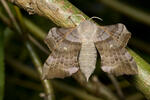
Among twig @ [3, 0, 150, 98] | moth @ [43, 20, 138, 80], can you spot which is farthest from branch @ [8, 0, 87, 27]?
moth @ [43, 20, 138, 80]

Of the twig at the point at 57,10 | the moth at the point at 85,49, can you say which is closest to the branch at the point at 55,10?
the twig at the point at 57,10

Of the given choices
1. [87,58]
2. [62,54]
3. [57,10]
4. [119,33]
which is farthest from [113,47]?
Result: [57,10]

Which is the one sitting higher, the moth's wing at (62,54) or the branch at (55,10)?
the branch at (55,10)

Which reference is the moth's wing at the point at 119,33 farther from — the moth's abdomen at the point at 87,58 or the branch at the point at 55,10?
the branch at the point at 55,10

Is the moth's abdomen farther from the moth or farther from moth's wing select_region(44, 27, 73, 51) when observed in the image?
moth's wing select_region(44, 27, 73, 51)

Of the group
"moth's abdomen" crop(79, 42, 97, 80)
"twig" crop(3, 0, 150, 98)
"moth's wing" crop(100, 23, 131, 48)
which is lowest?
"moth's abdomen" crop(79, 42, 97, 80)

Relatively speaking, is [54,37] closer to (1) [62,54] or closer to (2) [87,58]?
(1) [62,54]

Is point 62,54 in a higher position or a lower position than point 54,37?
lower
